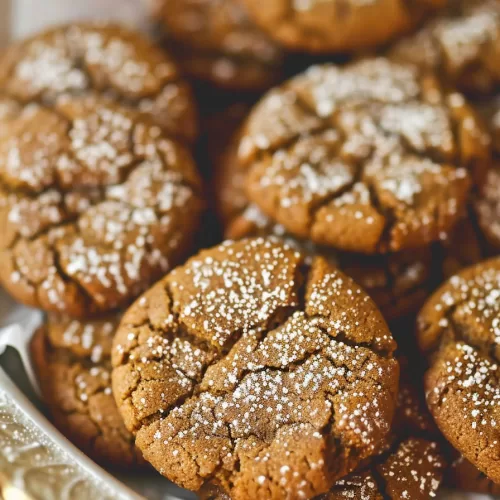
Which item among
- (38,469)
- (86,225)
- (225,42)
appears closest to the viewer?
(38,469)

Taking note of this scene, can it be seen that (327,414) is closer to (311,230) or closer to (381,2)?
(311,230)

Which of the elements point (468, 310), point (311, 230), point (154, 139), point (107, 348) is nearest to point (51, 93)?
point (154, 139)

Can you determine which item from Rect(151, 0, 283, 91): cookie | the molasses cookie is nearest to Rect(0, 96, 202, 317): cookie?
the molasses cookie

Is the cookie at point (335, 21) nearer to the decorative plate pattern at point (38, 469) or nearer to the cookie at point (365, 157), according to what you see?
the cookie at point (365, 157)

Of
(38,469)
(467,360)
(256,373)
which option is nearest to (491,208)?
(467,360)

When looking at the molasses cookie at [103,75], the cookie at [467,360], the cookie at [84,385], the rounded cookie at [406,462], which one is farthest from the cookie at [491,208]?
the cookie at [84,385]

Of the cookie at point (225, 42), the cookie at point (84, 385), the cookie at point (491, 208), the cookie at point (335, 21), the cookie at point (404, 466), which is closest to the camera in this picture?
the cookie at point (404, 466)

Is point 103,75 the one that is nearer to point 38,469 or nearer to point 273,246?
point 273,246
